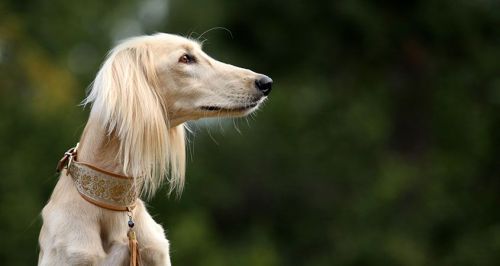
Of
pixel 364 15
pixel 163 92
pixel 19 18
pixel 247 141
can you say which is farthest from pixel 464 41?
pixel 163 92

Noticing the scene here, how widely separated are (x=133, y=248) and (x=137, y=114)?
0.79 m

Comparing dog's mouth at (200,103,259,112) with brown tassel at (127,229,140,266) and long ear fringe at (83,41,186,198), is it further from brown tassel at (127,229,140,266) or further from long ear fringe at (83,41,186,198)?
brown tassel at (127,229,140,266)

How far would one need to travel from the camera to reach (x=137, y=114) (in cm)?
685

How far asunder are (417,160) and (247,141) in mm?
4860

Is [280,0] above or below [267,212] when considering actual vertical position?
above

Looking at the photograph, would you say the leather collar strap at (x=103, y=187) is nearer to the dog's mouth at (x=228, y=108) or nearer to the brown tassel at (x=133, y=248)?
the brown tassel at (x=133, y=248)

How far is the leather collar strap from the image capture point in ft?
22.2

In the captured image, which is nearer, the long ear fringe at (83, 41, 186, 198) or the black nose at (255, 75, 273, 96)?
the long ear fringe at (83, 41, 186, 198)

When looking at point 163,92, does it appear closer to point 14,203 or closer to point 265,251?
point 14,203

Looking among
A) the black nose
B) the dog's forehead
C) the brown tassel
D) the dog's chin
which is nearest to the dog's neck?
the brown tassel

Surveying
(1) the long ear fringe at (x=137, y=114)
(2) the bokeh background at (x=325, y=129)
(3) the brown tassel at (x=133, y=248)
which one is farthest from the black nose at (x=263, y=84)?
(2) the bokeh background at (x=325, y=129)

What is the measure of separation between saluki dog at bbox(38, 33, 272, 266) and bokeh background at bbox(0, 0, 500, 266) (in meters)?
18.1

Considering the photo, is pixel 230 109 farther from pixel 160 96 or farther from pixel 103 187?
pixel 103 187

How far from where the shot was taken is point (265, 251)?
26453 millimetres
